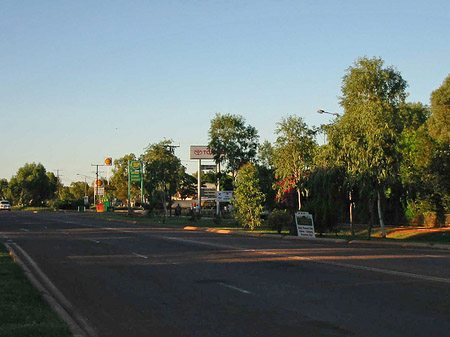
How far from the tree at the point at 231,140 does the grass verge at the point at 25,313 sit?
46.4 meters

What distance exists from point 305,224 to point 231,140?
91.4ft

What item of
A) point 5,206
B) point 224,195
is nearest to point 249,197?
point 224,195

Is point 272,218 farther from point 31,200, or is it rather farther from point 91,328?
point 31,200

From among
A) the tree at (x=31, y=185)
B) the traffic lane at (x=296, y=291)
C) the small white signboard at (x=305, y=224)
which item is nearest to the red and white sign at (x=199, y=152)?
the tree at (x=31, y=185)

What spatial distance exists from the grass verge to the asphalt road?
→ 2.31ft

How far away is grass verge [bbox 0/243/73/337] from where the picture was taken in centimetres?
790

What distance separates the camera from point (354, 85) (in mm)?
54219

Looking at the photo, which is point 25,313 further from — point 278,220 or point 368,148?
point 278,220

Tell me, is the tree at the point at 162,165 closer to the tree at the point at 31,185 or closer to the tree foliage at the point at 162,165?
the tree foliage at the point at 162,165

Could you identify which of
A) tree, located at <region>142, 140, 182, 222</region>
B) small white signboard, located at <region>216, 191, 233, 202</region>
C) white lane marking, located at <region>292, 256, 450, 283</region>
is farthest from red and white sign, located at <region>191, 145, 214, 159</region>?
white lane marking, located at <region>292, 256, 450, 283</region>

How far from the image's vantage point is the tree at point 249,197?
4103cm

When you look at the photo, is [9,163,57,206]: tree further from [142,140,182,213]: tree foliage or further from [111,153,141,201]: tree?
[142,140,182,213]: tree foliage

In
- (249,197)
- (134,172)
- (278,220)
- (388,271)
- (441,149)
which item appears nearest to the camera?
(388,271)

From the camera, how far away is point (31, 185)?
446ft
